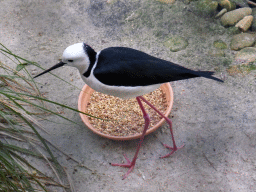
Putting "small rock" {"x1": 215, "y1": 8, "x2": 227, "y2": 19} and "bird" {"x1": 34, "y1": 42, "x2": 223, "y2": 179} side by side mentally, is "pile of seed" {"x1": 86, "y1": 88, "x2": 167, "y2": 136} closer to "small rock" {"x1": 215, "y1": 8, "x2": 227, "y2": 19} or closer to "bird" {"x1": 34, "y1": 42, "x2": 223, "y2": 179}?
"bird" {"x1": 34, "y1": 42, "x2": 223, "y2": 179}

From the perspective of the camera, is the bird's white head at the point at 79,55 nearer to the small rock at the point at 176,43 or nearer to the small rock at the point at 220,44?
the small rock at the point at 176,43

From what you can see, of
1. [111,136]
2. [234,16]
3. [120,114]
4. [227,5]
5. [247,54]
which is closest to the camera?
[111,136]

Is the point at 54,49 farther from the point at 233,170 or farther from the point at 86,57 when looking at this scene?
the point at 233,170

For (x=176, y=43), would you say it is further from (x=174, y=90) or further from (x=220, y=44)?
(x=174, y=90)

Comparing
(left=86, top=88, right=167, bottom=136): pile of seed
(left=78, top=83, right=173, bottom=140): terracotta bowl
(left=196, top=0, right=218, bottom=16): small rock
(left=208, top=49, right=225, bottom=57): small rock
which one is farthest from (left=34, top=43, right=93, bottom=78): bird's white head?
(left=196, top=0, right=218, bottom=16): small rock

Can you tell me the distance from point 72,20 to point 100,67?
1.69 metres

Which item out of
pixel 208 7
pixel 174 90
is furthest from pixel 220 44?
pixel 174 90

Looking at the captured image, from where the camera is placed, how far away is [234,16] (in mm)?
3018

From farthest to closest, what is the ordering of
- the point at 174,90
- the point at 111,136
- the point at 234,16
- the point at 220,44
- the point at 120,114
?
the point at 234,16 < the point at 220,44 < the point at 174,90 < the point at 120,114 < the point at 111,136

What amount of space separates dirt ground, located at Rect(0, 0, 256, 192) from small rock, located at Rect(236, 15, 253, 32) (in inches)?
5.4

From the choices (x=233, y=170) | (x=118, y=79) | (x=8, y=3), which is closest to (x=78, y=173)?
(x=118, y=79)

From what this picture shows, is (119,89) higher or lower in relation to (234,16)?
higher

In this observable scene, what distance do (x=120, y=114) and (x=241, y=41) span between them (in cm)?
143

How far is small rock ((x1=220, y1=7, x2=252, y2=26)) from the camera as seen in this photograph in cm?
302
